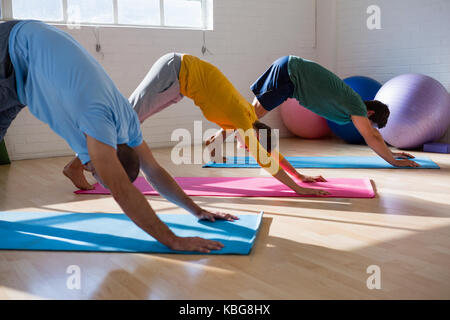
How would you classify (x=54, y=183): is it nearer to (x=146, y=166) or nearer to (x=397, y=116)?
(x=146, y=166)

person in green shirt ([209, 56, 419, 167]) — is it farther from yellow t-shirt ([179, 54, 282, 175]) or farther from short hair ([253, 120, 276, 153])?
short hair ([253, 120, 276, 153])

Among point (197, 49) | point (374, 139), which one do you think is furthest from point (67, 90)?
point (197, 49)

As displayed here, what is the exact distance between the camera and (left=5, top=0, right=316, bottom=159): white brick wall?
540 cm

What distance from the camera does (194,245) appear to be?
7.04ft

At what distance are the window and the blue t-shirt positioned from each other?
345 centimetres

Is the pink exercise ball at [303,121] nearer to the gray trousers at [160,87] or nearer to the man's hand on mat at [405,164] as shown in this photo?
the man's hand on mat at [405,164]

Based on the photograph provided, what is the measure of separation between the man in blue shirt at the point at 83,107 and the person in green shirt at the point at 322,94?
6.95ft

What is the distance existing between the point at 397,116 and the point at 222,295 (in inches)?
157

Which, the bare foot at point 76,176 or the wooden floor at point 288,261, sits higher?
the bare foot at point 76,176

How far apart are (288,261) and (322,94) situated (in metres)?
2.16

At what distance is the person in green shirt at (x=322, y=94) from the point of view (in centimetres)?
392

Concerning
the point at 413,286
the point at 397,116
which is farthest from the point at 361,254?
the point at 397,116

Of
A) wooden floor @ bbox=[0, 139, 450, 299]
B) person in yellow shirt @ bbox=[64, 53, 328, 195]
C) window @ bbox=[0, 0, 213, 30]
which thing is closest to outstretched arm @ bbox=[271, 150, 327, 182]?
person in yellow shirt @ bbox=[64, 53, 328, 195]

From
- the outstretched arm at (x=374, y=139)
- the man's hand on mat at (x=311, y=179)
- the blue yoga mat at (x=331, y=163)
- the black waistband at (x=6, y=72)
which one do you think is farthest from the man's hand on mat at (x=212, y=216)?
the blue yoga mat at (x=331, y=163)
